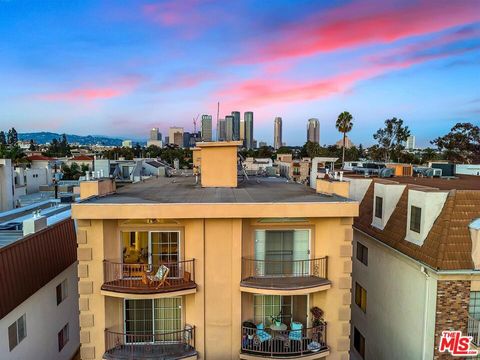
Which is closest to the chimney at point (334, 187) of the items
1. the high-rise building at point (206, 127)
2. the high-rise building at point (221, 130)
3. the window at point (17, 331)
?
the high-rise building at point (221, 130)

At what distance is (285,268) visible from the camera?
1261cm

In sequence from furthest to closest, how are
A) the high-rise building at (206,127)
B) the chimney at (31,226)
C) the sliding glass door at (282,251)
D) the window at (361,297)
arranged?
the window at (361,297) < the high-rise building at (206,127) < the chimney at (31,226) < the sliding glass door at (282,251)

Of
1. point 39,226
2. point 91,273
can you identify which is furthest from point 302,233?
point 39,226

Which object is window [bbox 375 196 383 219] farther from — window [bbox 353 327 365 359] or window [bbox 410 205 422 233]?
window [bbox 353 327 365 359]

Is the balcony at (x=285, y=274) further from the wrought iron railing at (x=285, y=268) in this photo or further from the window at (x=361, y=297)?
the window at (x=361, y=297)

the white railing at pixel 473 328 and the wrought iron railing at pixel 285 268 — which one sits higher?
the wrought iron railing at pixel 285 268

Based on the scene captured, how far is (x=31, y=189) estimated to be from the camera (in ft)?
146

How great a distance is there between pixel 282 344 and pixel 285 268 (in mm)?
2527

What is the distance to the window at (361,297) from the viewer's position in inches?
746

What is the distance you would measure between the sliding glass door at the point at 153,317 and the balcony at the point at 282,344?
2.47 m

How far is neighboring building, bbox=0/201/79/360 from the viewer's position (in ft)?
42.3

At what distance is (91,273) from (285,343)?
6912 millimetres

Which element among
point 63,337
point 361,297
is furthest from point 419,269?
point 63,337

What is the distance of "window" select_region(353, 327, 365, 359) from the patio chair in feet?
43.3
